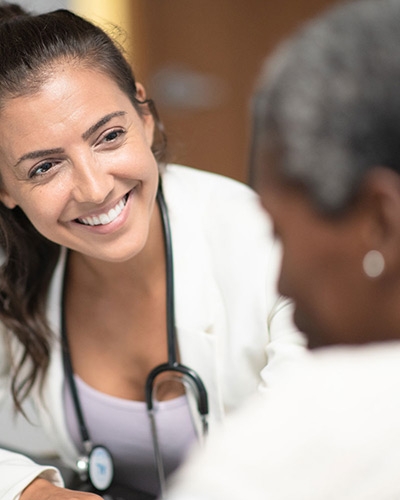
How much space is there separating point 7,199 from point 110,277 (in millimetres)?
206

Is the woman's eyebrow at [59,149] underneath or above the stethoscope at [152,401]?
above

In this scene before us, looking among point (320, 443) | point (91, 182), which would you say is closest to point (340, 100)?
point (320, 443)

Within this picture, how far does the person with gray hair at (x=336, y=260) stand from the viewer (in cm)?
47

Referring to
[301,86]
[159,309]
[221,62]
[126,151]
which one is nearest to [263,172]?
[301,86]

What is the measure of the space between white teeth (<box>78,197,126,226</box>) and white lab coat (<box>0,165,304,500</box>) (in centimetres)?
13

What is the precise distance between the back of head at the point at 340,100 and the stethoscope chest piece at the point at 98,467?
77cm

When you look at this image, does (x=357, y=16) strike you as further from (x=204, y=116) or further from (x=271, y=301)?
(x=204, y=116)

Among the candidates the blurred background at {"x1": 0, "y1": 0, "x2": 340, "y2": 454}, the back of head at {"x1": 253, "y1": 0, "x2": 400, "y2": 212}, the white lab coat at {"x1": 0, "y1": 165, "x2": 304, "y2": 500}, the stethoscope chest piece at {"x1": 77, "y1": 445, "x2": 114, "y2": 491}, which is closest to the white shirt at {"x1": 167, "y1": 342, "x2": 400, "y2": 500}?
the back of head at {"x1": 253, "y1": 0, "x2": 400, "y2": 212}

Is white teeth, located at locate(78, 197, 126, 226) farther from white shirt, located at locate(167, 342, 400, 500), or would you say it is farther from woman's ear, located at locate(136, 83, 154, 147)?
white shirt, located at locate(167, 342, 400, 500)

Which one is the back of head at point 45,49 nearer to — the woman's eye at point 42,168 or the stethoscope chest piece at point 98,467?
the woman's eye at point 42,168

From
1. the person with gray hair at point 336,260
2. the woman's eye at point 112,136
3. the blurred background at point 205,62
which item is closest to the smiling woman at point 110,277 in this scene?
the woman's eye at point 112,136

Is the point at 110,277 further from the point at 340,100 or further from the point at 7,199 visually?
the point at 340,100

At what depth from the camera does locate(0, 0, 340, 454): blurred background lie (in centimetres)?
290

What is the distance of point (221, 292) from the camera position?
117cm
